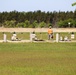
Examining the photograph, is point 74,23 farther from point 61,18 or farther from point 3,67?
point 3,67

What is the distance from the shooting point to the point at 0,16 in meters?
183

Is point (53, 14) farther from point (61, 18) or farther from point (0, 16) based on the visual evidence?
point (0, 16)

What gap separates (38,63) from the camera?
763 inches

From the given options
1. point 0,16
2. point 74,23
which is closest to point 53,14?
point 0,16

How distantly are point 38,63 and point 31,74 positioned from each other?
4161 mm

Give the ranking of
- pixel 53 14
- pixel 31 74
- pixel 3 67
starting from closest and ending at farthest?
pixel 31 74 < pixel 3 67 < pixel 53 14

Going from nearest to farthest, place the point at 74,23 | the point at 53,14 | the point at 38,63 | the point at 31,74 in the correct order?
the point at 31,74 < the point at 38,63 < the point at 74,23 < the point at 53,14

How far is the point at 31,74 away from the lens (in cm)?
1523

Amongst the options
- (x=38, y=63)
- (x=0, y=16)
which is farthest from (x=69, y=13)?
(x=38, y=63)

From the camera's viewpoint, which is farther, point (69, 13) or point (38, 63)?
point (69, 13)

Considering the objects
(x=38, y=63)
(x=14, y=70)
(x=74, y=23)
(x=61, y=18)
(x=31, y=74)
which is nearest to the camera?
(x=31, y=74)

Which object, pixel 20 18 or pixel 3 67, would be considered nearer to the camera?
pixel 3 67

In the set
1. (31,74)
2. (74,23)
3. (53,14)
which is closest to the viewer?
(31,74)

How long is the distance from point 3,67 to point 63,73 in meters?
3.20
